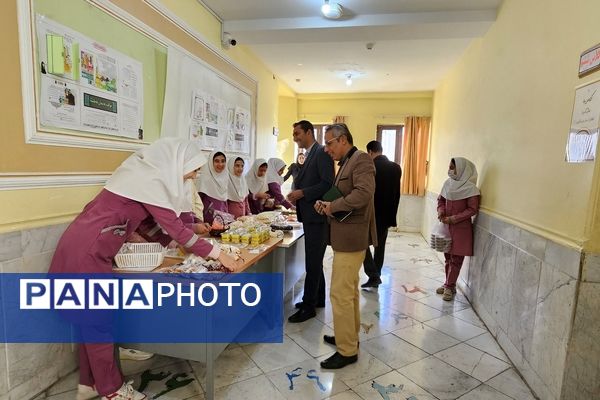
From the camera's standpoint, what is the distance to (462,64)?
14.4ft

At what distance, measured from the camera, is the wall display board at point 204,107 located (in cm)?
278

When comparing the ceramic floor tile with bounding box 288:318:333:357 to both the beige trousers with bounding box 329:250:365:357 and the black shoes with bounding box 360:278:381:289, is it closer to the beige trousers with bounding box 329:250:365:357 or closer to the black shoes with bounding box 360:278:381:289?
the beige trousers with bounding box 329:250:365:357

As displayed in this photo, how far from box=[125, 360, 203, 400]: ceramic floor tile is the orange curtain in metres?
5.63

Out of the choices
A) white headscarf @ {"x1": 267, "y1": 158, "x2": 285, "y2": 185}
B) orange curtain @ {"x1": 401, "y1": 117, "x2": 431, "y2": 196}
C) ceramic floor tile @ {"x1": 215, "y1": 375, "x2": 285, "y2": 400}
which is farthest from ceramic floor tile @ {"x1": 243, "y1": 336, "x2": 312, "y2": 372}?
orange curtain @ {"x1": 401, "y1": 117, "x2": 431, "y2": 196}

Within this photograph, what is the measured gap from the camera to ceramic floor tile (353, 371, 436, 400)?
6.14ft

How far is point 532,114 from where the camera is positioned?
2.24 m

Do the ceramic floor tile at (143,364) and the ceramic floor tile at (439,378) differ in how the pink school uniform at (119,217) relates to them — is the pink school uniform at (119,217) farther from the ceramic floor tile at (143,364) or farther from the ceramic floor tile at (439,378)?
the ceramic floor tile at (439,378)

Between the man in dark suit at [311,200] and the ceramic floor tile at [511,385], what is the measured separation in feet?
4.39

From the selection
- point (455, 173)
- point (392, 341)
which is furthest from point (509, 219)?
point (392, 341)

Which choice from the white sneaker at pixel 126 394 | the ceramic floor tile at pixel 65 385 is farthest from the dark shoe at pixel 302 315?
the ceramic floor tile at pixel 65 385

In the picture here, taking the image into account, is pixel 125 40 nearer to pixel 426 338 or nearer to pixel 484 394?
pixel 426 338

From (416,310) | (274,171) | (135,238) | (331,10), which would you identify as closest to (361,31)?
(331,10)

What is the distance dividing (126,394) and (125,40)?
85.5 inches

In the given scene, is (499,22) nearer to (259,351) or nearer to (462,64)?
(462,64)
